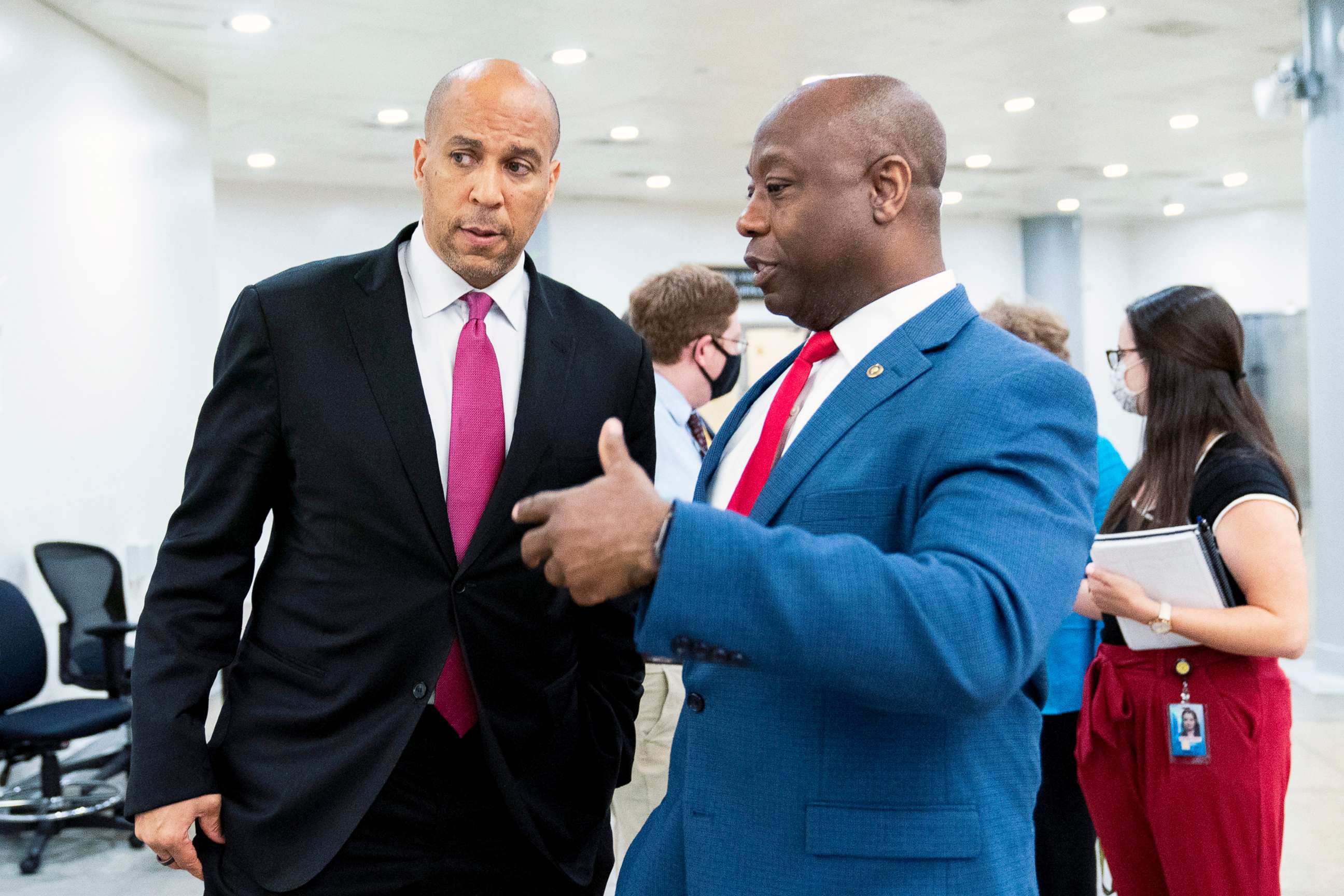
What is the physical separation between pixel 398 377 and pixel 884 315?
2.42 feet

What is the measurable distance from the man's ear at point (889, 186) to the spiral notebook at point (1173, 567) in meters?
1.32

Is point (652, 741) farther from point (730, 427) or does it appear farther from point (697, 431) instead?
point (730, 427)

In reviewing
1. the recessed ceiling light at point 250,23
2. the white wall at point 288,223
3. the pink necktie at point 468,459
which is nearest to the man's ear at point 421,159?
the pink necktie at point 468,459

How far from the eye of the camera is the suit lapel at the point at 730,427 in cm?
152

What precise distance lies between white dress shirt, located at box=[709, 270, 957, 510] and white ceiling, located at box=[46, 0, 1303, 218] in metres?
5.53

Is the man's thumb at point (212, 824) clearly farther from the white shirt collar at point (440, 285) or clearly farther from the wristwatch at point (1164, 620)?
the wristwatch at point (1164, 620)

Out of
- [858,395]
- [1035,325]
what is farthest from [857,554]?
[1035,325]

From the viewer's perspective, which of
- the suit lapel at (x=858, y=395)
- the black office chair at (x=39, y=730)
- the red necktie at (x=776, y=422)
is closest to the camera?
the suit lapel at (x=858, y=395)

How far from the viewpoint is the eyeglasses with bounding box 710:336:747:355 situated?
11.2ft

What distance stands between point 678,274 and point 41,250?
3.67m

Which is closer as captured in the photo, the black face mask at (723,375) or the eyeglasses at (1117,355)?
the eyeglasses at (1117,355)

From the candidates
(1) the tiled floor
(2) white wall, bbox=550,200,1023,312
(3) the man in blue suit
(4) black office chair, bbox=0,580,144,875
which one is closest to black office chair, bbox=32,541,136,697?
(4) black office chair, bbox=0,580,144,875

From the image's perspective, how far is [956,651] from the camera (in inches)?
40.1

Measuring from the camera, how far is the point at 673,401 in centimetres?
325
